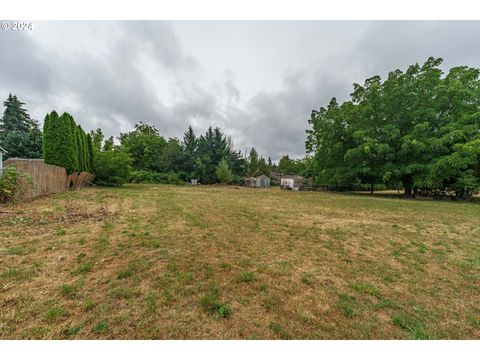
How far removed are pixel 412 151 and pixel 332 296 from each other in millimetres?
19250

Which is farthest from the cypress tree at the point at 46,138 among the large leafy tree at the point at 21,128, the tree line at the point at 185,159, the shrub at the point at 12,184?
the large leafy tree at the point at 21,128

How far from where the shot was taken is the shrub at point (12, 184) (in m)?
6.80

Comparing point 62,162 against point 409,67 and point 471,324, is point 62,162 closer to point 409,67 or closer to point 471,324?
point 471,324

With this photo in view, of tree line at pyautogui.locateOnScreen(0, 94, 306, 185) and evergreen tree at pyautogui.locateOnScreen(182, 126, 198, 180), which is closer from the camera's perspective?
tree line at pyautogui.locateOnScreen(0, 94, 306, 185)

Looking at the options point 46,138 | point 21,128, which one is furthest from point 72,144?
point 21,128

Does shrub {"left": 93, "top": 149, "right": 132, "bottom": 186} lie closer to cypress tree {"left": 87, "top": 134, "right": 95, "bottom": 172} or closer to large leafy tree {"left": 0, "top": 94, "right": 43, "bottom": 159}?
cypress tree {"left": 87, "top": 134, "right": 95, "bottom": 172}

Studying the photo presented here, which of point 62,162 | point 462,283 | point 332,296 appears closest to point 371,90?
point 462,283

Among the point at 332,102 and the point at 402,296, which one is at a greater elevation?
the point at 332,102

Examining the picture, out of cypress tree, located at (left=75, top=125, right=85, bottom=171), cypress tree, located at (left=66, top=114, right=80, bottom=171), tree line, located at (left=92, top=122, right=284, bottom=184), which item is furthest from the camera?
tree line, located at (left=92, top=122, right=284, bottom=184)

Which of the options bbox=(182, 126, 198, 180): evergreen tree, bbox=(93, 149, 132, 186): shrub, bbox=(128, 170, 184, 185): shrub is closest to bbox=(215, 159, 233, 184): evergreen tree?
bbox=(182, 126, 198, 180): evergreen tree

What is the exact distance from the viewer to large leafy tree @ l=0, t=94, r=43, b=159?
25000 millimetres

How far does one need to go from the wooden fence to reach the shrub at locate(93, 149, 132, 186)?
4.07 metres

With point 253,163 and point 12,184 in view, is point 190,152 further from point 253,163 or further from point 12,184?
point 12,184

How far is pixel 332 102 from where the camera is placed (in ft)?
75.4
